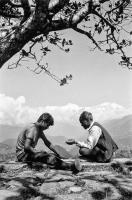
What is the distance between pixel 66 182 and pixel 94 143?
2270 millimetres

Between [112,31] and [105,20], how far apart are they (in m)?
0.66

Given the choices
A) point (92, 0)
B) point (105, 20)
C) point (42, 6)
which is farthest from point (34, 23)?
point (105, 20)

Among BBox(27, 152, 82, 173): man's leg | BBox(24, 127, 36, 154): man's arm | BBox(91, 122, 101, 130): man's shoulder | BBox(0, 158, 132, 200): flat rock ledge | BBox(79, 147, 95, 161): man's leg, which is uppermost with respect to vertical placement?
BBox(91, 122, 101, 130): man's shoulder

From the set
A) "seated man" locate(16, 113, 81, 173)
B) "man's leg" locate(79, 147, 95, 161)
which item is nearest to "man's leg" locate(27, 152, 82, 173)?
"seated man" locate(16, 113, 81, 173)

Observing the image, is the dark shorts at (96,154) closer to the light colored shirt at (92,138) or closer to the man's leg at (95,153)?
the man's leg at (95,153)

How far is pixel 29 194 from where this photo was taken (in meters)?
7.21

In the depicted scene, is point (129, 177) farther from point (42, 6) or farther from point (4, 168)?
point (42, 6)

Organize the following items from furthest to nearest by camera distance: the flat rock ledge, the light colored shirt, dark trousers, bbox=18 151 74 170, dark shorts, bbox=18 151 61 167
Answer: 1. the light colored shirt
2. dark shorts, bbox=18 151 61 167
3. dark trousers, bbox=18 151 74 170
4. the flat rock ledge

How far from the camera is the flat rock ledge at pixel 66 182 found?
284 inches

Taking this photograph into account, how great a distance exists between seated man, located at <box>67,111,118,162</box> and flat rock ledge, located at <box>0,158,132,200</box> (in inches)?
11.1

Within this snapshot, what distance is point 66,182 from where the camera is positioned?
826 centimetres

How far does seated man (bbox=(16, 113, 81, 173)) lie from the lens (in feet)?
32.0

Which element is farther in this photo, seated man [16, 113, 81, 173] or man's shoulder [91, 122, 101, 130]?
man's shoulder [91, 122, 101, 130]

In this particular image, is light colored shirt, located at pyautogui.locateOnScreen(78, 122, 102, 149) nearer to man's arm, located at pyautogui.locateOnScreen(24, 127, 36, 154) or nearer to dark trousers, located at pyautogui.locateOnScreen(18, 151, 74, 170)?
dark trousers, located at pyautogui.locateOnScreen(18, 151, 74, 170)
